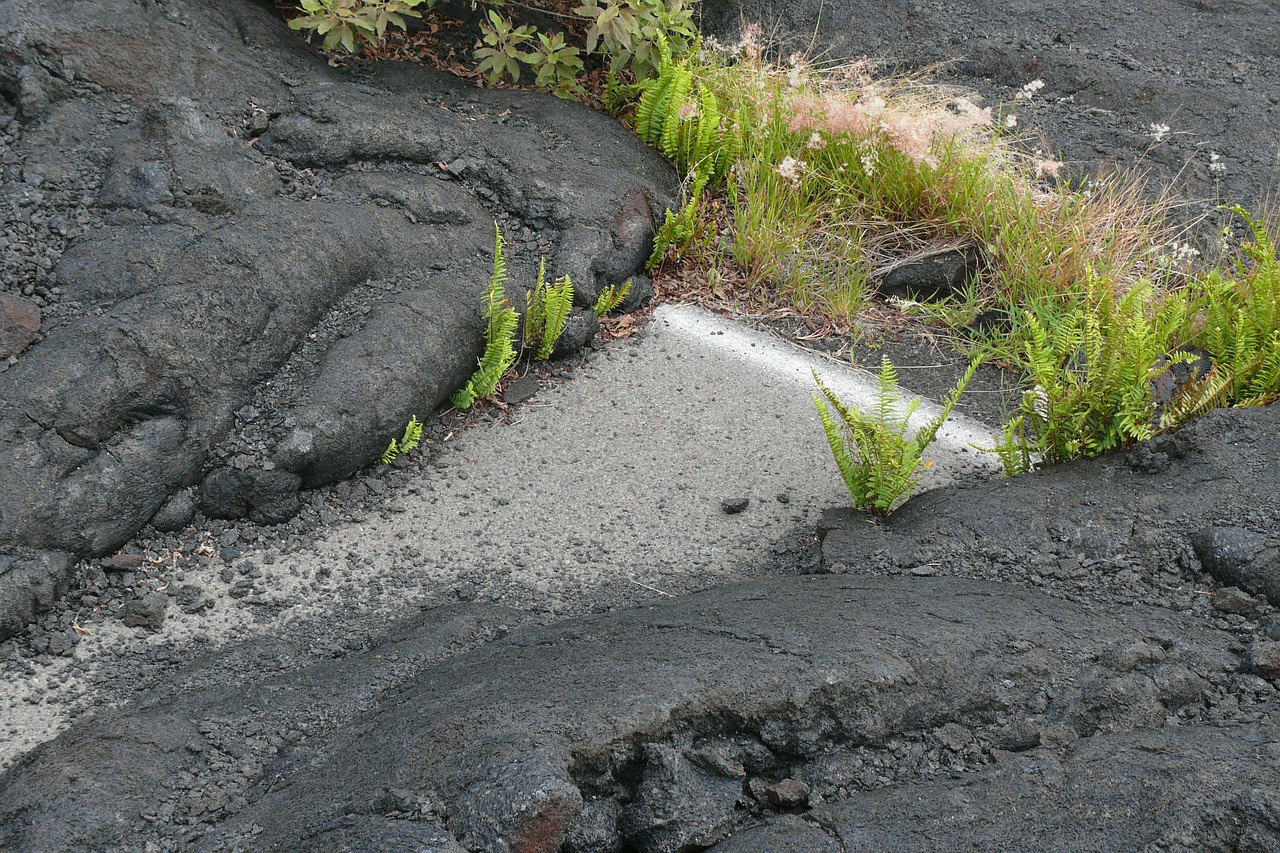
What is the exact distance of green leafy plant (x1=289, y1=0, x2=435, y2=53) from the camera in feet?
14.6

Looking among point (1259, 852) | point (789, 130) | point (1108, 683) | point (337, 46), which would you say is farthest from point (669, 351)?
point (1259, 852)

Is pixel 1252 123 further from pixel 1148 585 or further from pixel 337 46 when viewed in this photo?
pixel 337 46

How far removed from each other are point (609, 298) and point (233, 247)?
61.4 inches

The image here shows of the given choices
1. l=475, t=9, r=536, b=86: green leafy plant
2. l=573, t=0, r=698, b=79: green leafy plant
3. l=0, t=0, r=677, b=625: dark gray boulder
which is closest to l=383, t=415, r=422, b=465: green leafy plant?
l=0, t=0, r=677, b=625: dark gray boulder

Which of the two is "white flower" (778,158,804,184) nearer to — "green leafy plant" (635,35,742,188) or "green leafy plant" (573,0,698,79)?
"green leafy plant" (635,35,742,188)

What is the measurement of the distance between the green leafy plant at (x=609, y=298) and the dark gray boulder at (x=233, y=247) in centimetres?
7

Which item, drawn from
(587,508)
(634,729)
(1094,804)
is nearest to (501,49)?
(587,508)

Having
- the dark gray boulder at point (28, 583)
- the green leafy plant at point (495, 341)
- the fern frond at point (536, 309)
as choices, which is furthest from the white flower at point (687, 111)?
the dark gray boulder at point (28, 583)

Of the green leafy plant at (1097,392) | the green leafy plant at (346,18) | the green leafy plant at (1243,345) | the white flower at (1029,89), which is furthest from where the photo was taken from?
the white flower at (1029,89)

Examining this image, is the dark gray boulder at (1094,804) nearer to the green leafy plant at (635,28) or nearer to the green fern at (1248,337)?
the green fern at (1248,337)

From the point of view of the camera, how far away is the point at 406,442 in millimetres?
3730

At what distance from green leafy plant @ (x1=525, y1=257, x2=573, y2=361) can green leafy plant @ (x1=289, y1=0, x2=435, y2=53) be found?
1299 millimetres

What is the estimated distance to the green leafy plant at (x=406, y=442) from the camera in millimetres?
3719

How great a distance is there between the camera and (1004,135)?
587cm
